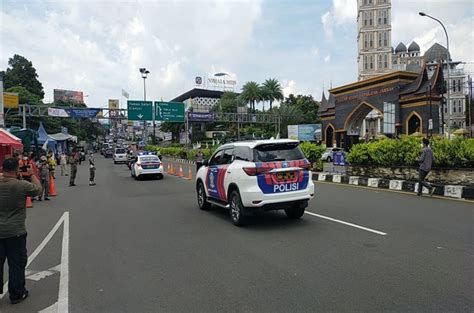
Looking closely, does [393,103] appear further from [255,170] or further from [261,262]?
[261,262]

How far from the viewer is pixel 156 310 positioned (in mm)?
4352

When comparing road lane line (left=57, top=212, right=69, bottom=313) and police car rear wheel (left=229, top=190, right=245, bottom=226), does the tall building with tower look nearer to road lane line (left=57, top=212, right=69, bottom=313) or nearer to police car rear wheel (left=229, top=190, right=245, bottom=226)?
police car rear wheel (left=229, top=190, right=245, bottom=226)

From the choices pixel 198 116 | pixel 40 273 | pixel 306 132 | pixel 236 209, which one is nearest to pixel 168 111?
pixel 198 116

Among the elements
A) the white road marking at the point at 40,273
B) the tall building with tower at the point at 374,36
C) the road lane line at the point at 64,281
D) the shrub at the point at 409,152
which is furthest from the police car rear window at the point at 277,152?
the tall building with tower at the point at 374,36

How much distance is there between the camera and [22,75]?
71250mm

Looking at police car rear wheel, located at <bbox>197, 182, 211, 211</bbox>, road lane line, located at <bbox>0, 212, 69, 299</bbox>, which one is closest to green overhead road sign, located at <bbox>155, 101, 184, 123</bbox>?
police car rear wheel, located at <bbox>197, 182, 211, 211</bbox>

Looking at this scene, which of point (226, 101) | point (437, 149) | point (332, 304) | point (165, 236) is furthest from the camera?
point (226, 101)

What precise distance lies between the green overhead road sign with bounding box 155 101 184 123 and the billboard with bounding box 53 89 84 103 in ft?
222

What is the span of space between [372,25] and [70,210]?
9852 cm

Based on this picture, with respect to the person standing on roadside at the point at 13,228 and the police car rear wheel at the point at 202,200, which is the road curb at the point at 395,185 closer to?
the police car rear wheel at the point at 202,200

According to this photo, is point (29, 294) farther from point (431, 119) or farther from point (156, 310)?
point (431, 119)

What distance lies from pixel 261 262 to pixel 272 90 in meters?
82.8

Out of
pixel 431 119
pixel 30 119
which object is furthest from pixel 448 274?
pixel 30 119

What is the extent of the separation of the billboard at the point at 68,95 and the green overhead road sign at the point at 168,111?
6771 centimetres
